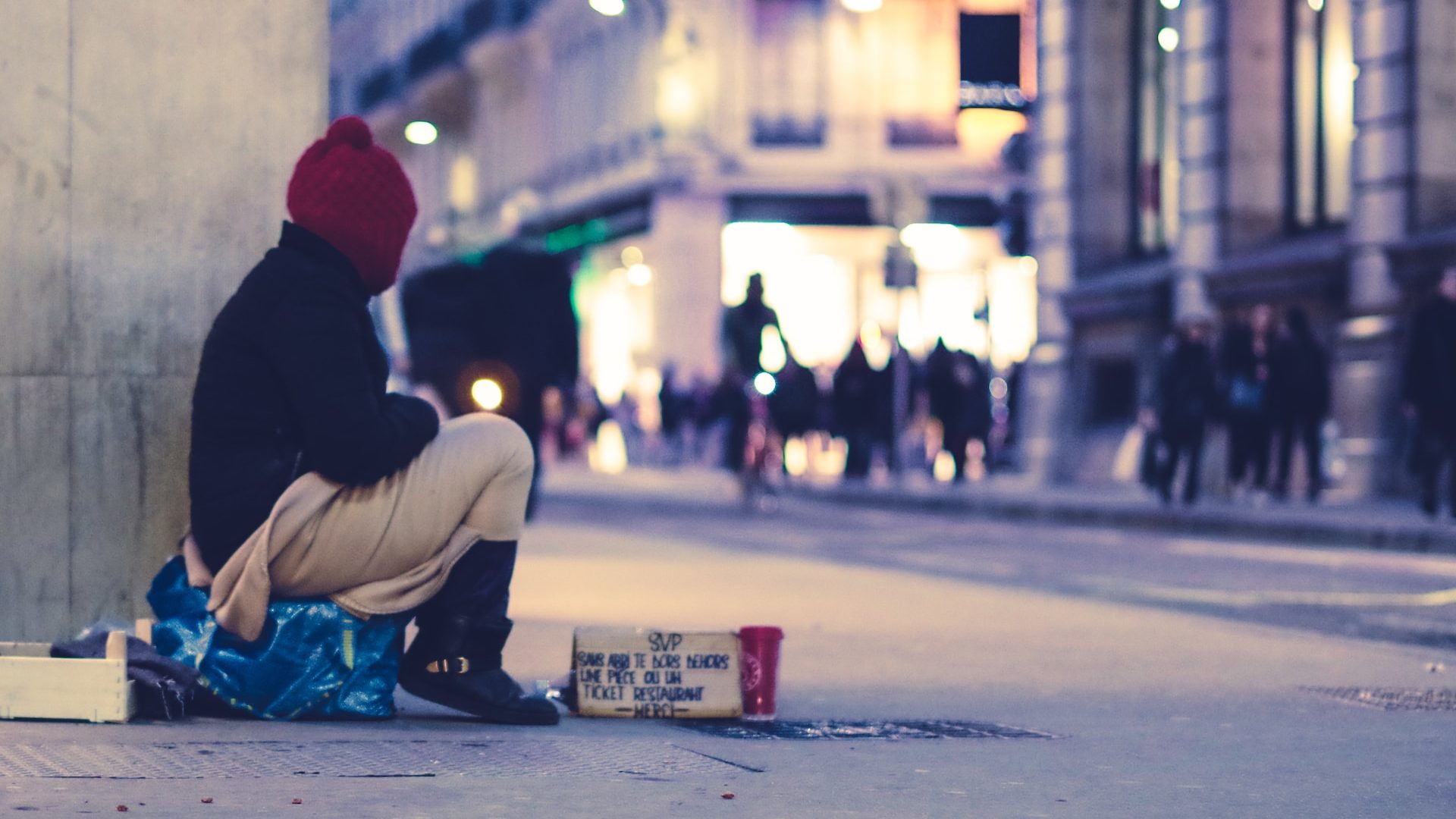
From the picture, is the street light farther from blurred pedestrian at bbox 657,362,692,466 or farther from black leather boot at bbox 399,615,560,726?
black leather boot at bbox 399,615,560,726

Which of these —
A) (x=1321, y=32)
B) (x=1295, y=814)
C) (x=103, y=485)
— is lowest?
(x=1295, y=814)

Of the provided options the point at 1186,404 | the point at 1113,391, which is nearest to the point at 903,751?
the point at 1186,404

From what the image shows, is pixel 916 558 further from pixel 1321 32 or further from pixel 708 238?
pixel 708 238

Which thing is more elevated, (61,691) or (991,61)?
(991,61)

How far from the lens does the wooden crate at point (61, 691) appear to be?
250 inches

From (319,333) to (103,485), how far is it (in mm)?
1205

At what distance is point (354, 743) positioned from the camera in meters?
6.10

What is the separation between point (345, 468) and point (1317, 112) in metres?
20.8

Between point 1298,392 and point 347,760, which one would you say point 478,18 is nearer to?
point 1298,392

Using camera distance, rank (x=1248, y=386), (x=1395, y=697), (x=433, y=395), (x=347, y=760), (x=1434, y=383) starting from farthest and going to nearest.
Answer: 1. (x=1248, y=386)
2. (x=1434, y=383)
3. (x=433, y=395)
4. (x=1395, y=697)
5. (x=347, y=760)

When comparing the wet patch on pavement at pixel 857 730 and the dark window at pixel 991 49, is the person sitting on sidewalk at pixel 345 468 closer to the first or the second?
the wet patch on pavement at pixel 857 730

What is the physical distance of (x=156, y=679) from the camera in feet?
21.1

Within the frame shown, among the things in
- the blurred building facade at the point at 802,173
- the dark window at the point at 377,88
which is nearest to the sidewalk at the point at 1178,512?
the blurred building facade at the point at 802,173

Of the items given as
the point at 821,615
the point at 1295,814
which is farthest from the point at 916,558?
the point at 1295,814
